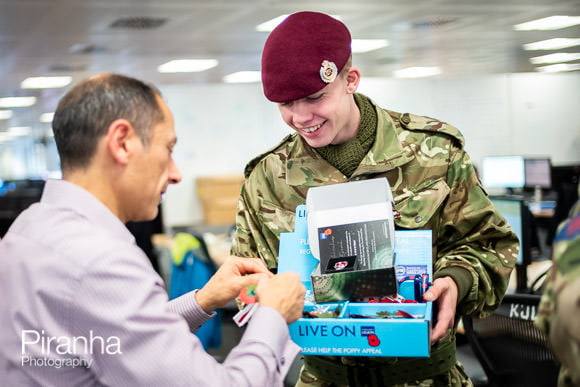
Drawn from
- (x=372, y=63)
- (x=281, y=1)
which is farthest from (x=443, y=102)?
(x=281, y=1)

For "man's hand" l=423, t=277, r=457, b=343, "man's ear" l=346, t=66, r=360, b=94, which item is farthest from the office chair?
"man's ear" l=346, t=66, r=360, b=94

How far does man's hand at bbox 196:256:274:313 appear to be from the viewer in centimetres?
152

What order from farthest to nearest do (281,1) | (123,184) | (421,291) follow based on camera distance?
(281,1), (421,291), (123,184)

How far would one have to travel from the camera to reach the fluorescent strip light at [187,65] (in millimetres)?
9938

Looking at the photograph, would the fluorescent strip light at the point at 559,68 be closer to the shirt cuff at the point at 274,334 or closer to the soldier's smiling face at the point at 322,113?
the soldier's smiling face at the point at 322,113

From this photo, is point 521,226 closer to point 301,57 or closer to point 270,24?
point 301,57

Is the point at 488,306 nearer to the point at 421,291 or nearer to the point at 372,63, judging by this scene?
the point at 421,291

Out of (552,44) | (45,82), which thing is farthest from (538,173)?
(45,82)

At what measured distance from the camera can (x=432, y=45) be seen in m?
9.30

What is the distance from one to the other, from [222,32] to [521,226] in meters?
4.98

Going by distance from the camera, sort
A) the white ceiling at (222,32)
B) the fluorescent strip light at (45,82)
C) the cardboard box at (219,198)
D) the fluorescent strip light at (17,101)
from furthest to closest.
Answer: the fluorescent strip light at (17,101)
the cardboard box at (219,198)
the fluorescent strip light at (45,82)
the white ceiling at (222,32)

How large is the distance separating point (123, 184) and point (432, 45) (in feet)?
28.4

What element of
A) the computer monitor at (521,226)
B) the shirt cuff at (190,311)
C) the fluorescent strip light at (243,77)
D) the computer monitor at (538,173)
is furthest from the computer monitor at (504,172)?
the shirt cuff at (190,311)

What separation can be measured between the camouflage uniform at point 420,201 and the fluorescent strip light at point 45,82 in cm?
967
